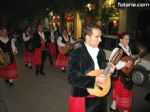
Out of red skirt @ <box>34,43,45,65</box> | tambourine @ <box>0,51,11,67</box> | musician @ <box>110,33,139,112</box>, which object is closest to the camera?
musician @ <box>110,33,139,112</box>

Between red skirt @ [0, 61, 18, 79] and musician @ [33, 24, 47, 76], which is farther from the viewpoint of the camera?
musician @ [33, 24, 47, 76]

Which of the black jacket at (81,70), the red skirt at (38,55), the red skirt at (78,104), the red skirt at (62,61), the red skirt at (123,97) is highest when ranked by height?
the black jacket at (81,70)

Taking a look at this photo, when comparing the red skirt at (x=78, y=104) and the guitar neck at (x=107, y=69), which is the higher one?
the guitar neck at (x=107, y=69)

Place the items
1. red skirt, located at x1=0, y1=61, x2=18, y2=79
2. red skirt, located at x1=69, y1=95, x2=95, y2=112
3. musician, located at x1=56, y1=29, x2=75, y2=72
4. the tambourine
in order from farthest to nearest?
musician, located at x1=56, y1=29, x2=75, y2=72, red skirt, located at x1=0, y1=61, x2=18, y2=79, the tambourine, red skirt, located at x1=69, y1=95, x2=95, y2=112

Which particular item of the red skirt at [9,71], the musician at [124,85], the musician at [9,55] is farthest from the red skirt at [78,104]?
the red skirt at [9,71]

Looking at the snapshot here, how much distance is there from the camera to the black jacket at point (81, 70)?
391 centimetres

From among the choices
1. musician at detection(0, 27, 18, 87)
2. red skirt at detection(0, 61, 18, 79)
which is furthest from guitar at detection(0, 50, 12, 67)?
red skirt at detection(0, 61, 18, 79)

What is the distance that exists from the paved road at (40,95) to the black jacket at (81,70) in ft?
10.1

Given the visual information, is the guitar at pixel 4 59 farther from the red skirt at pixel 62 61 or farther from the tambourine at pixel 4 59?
the red skirt at pixel 62 61

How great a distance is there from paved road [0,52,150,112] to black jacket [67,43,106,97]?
307 cm

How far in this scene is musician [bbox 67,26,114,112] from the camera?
12.8 ft

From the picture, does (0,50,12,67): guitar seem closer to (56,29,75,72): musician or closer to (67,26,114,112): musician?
(56,29,75,72): musician

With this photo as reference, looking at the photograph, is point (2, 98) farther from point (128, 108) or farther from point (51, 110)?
point (128, 108)

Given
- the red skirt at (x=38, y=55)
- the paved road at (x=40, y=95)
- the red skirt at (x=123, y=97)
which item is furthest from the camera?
the red skirt at (x=38, y=55)
